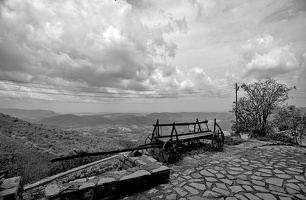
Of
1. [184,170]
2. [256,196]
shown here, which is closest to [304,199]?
[256,196]

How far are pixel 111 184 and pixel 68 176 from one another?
2850 millimetres

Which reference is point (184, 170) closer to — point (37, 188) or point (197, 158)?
point (197, 158)

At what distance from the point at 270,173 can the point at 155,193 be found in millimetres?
3715

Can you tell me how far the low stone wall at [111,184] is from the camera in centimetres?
301

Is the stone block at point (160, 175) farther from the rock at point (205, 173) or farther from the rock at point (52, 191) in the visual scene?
the rock at point (52, 191)

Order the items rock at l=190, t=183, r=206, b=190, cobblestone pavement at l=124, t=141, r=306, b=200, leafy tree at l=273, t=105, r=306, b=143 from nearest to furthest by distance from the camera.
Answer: cobblestone pavement at l=124, t=141, r=306, b=200 < rock at l=190, t=183, r=206, b=190 < leafy tree at l=273, t=105, r=306, b=143

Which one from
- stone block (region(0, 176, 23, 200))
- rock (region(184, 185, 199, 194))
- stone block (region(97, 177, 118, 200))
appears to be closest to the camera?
stone block (region(0, 176, 23, 200))

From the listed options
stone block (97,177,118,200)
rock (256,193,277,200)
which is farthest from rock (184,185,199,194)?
stone block (97,177,118,200)

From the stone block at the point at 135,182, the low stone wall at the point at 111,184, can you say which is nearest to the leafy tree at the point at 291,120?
the low stone wall at the point at 111,184

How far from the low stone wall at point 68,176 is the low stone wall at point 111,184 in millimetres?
1297

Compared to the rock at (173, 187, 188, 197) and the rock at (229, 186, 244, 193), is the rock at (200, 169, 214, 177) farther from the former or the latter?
the rock at (173, 187, 188, 197)

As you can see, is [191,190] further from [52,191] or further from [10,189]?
[10,189]

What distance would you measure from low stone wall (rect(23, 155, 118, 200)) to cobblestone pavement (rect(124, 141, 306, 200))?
2799mm

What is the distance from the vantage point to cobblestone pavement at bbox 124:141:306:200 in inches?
135
